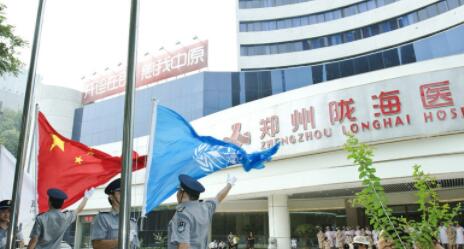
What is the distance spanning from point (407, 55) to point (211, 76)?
38.0 ft

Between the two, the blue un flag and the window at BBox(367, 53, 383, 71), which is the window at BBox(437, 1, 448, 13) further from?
the blue un flag

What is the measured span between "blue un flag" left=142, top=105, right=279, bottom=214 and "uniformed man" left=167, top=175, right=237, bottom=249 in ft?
4.93

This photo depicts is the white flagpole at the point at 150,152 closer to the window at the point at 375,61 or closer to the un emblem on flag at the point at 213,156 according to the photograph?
the un emblem on flag at the point at 213,156

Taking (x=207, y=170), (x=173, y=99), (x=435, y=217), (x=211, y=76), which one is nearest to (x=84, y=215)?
(x=173, y=99)

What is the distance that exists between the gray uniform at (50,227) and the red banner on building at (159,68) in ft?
80.7

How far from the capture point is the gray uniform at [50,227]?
348 cm

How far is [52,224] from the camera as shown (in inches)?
139

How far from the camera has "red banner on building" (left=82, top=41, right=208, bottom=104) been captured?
28.3 m

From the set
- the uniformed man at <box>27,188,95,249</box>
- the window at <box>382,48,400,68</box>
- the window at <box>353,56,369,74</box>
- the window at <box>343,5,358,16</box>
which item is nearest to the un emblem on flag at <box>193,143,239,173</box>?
the uniformed man at <box>27,188,95,249</box>

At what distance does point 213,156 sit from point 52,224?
6.38ft

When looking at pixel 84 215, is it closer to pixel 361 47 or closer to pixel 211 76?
pixel 211 76

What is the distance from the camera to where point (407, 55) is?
20500mm

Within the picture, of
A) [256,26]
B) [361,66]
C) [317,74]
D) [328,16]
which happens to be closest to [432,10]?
[361,66]

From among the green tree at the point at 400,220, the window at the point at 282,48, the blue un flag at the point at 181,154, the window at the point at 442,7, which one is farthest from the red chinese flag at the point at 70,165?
the window at the point at 282,48
